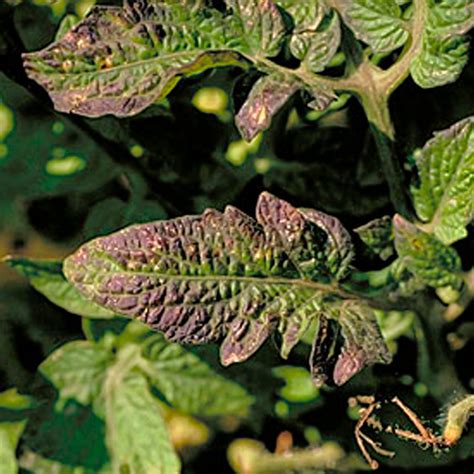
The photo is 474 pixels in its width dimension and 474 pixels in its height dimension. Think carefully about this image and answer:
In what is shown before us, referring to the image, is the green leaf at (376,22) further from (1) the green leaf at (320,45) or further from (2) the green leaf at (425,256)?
(2) the green leaf at (425,256)

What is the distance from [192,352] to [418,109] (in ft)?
1.24

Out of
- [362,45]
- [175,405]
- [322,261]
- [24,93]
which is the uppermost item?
[362,45]

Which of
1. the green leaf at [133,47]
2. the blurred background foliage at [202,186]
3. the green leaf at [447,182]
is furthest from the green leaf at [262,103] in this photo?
the blurred background foliage at [202,186]

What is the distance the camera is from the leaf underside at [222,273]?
973mm

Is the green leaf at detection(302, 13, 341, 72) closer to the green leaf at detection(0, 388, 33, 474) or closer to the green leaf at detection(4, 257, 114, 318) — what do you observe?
the green leaf at detection(4, 257, 114, 318)

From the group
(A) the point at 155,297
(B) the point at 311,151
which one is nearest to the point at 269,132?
(B) the point at 311,151

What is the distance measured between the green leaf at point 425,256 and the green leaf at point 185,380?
1.04ft

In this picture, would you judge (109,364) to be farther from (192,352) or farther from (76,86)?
(76,86)

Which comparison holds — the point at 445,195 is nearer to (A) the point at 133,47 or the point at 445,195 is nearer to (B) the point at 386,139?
(B) the point at 386,139

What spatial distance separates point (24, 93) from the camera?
1404 millimetres

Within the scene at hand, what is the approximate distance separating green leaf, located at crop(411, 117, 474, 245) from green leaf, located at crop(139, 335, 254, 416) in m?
0.34

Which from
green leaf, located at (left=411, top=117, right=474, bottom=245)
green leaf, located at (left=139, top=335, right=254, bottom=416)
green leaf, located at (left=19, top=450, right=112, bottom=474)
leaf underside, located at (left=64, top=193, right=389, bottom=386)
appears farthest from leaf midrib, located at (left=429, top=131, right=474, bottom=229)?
green leaf, located at (left=19, top=450, right=112, bottom=474)

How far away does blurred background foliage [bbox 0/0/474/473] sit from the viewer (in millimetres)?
1282

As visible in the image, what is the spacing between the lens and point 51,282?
1.29 m
